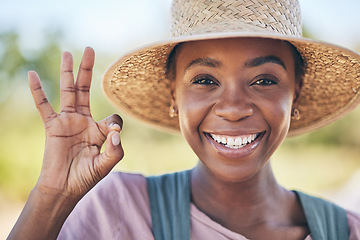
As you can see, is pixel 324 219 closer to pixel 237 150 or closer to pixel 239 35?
pixel 237 150

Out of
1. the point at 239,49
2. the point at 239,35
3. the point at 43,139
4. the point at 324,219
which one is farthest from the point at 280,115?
the point at 43,139

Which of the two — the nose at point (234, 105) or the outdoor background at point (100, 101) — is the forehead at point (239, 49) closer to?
the nose at point (234, 105)

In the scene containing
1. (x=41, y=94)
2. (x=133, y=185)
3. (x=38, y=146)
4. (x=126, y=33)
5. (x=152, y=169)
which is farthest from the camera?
(x=126, y=33)

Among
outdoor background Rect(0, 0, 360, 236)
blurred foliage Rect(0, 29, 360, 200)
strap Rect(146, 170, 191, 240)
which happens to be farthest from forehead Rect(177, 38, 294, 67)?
blurred foliage Rect(0, 29, 360, 200)

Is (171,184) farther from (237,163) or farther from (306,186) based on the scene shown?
(306,186)

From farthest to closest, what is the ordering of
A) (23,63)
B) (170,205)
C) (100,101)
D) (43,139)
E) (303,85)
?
(23,63)
(100,101)
(43,139)
(303,85)
(170,205)

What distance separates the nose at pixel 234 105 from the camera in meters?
1.57

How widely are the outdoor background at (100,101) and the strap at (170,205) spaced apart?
13.0 ft

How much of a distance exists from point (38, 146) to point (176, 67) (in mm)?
5041

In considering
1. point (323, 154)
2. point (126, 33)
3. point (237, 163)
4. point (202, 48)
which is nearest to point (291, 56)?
point (202, 48)

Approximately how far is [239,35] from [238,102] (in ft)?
0.92

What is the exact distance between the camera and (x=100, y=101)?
22.4ft

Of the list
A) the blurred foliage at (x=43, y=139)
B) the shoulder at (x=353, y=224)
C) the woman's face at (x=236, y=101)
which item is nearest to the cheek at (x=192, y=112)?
the woman's face at (x=236, y=101)

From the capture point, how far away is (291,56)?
176cm
